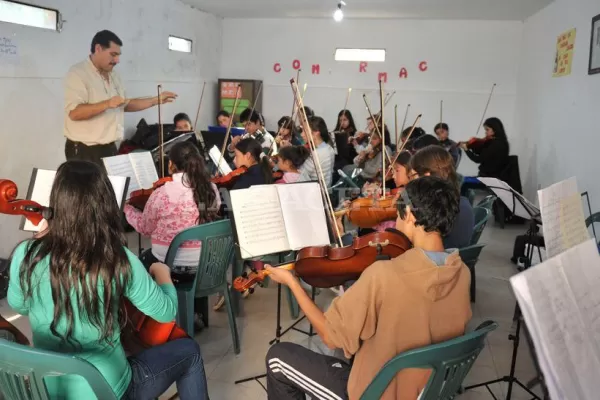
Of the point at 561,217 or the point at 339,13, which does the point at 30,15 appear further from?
the point at 561,217

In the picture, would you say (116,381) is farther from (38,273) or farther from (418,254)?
(418,254)

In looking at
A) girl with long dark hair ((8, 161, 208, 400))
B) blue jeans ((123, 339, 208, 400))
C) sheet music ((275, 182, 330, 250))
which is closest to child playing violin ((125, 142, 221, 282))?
sheet music ((275, 182, 330, 250))

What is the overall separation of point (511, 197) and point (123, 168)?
2.21m

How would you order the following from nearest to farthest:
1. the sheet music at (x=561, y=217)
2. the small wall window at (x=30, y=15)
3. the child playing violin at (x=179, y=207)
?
the sheet music at (x=561, y=217), the child playing violin at (x=179, y=207), the small wall window at (x=30, y=15)

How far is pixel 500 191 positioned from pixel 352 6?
12.7ft

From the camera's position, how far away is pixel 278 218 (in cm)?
221

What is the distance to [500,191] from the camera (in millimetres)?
3098

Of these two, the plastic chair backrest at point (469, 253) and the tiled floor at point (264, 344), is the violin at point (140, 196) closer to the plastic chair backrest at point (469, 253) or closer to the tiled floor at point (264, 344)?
the tiled floor at point (264, 344)

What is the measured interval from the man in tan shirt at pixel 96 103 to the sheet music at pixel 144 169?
387 mm

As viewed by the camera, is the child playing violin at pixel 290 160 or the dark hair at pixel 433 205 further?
the child playing violin at pixel 290 160

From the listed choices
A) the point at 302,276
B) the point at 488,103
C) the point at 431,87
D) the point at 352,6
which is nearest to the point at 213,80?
the point at 352,6

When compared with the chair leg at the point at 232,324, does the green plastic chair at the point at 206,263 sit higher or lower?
higher

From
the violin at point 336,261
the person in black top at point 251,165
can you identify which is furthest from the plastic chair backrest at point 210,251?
the person in black top at point 251,165

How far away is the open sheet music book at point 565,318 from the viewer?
3.11 feet
